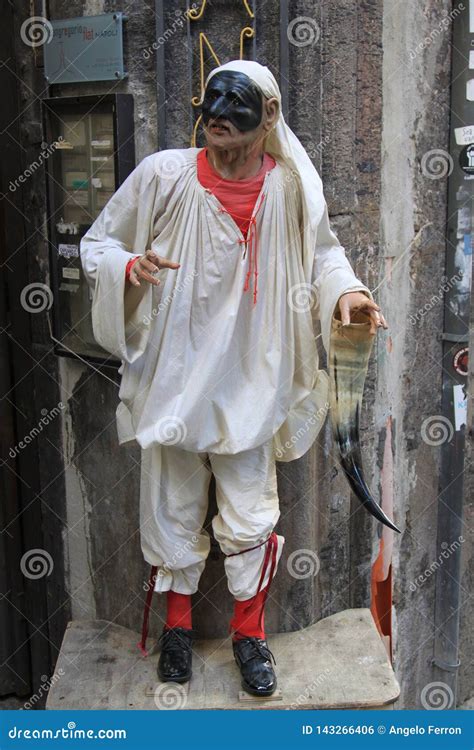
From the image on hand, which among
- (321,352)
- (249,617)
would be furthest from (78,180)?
(249,617)

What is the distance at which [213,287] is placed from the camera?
360cm

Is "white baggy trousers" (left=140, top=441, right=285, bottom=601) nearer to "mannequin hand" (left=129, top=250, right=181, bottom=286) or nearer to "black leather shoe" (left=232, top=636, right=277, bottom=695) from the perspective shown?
"black leather shoe" (left=232, top=636, right=277, bottom=695)

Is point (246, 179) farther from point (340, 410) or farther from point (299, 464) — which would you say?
point (299, 464)

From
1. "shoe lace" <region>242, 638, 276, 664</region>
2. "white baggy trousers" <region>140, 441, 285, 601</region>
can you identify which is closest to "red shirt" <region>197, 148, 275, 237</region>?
"white baggy trousers" <region>140, 441, 285, 601</region>

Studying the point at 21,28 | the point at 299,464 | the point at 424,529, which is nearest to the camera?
the point at 299,464

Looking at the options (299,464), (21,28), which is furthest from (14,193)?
(299,464)

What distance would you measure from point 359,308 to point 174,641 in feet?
4.58

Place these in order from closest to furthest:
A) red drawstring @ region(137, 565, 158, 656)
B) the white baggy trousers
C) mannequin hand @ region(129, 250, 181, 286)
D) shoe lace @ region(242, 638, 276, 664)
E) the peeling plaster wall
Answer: mannequin hand @ region(129, 250, 181, 286) < the white baggy trousers < shoe lace @ region(242, 638, 276, 664) < red drawstring @ region(137, 565, 158, 656) < the peeling plaster wall

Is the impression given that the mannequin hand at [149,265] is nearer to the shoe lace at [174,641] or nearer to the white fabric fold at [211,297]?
the white fabric fold at [211,297]

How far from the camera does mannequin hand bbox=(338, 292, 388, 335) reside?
3.43 m

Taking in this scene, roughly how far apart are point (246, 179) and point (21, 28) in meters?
1.42

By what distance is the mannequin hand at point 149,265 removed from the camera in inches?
132

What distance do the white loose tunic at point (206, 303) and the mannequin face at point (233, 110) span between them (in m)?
0.19

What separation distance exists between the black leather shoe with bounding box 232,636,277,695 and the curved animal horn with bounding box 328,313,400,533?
0.70m
